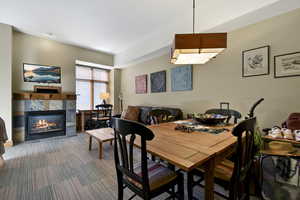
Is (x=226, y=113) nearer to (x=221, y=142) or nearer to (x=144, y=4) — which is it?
(x=221, y=142)

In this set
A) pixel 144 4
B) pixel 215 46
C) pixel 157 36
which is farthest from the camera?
pixel 157 36

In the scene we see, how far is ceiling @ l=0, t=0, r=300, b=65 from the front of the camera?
230 cm

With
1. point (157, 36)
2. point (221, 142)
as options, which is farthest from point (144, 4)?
point (221, 142)

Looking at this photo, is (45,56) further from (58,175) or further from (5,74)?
(58,175)

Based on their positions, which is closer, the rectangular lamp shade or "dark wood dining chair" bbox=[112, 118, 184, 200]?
"dark wood dining chair" bbox=[112, 118, 184, 200]

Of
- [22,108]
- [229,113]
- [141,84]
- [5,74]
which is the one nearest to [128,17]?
[141,84]

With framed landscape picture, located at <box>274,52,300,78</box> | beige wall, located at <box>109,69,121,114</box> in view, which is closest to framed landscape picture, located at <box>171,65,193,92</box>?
framed landscape picture, located at <box>274,52,300,78</box>

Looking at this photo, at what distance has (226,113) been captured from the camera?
2.12 m

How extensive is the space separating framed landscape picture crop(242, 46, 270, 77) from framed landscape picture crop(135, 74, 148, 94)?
292cm

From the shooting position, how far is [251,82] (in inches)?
92.7

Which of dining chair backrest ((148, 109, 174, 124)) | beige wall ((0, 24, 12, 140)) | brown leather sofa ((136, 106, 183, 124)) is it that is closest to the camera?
dining chair backrest ((148, 109, 174, 124))

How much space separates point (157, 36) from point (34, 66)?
3579 millimetres

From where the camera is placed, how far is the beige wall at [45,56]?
350cm

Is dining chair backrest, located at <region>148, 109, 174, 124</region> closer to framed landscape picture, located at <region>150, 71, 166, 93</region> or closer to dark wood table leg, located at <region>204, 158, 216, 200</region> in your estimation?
dark wood table leg, located at <region>204, 158, 216, 200</region>
